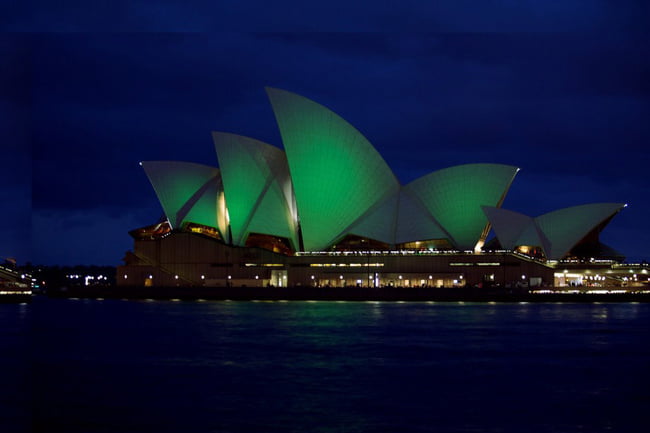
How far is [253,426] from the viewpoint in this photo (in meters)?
11.8

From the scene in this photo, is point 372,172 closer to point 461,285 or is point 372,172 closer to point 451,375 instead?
point 461,285

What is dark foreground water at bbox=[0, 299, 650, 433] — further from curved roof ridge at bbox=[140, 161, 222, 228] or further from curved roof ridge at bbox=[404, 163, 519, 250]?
curved roof ridge at bbox=[140, 161, 222, 228]

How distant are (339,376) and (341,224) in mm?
30839

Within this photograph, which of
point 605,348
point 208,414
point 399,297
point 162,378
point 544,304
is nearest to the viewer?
point 208,414

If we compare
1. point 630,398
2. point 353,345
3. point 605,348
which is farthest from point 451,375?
point 605,348

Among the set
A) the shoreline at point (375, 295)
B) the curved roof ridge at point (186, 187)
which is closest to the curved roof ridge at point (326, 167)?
the shoreline at point (375, 295)

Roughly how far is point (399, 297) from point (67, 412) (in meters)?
35.9

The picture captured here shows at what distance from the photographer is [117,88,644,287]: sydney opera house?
45.4 meters

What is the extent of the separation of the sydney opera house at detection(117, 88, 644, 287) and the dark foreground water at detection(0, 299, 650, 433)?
1675 cm

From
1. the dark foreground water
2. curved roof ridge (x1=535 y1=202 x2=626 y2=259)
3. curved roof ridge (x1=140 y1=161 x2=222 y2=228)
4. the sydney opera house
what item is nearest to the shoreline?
the sydney opera house

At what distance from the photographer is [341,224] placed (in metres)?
47.2

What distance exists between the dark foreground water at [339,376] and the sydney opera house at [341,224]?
55.0ft

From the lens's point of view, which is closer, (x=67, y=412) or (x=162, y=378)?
(x=67, y=412)

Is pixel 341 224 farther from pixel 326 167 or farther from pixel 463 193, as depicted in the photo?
pixel 463 193
